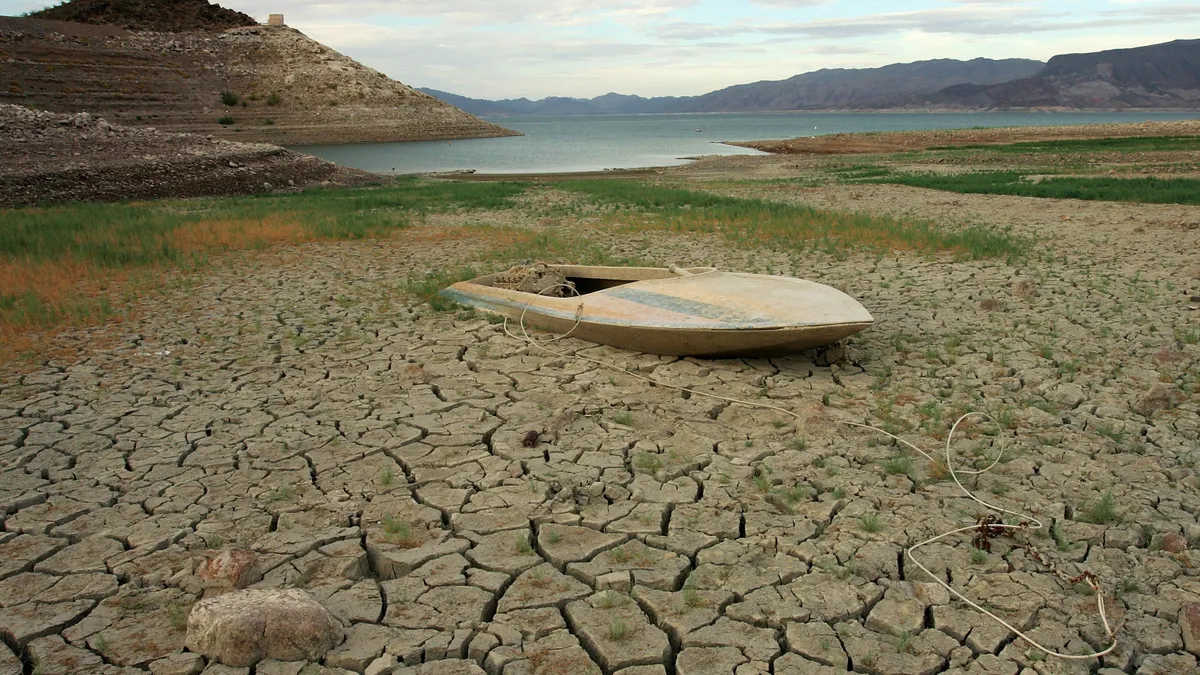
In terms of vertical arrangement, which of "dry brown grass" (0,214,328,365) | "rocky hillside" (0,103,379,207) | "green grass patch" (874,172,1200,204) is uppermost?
"rocky hillside" (0,103,379,207)

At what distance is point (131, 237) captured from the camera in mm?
12070

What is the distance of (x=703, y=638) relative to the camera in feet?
10.2

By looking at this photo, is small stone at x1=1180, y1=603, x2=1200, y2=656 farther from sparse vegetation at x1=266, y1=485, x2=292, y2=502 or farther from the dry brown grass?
the dry brown grass

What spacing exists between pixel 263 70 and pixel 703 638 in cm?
6701

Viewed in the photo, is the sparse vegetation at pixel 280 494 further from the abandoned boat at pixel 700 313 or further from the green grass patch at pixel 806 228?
the green grass patch at pixel 806 228

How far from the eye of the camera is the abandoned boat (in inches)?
225

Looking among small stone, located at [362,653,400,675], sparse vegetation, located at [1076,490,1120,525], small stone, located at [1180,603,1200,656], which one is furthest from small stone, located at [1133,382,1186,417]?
small stone, located at [362,653,400,675]

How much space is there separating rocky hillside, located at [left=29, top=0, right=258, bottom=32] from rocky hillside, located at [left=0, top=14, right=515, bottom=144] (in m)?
2.57

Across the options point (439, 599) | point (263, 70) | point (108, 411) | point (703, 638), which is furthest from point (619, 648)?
point (263, 70)

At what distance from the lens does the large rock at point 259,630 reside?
115 inches

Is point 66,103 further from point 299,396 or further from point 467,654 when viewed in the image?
point 467,654

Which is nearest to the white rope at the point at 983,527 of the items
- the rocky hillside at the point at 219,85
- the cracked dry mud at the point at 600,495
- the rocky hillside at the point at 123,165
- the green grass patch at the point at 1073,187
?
the cracked dry mud at the point at 600,495

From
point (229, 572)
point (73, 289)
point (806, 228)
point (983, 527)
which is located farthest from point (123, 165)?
point (983, 527)

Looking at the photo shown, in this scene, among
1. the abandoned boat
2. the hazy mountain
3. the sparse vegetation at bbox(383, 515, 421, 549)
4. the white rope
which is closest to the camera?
the white rope
